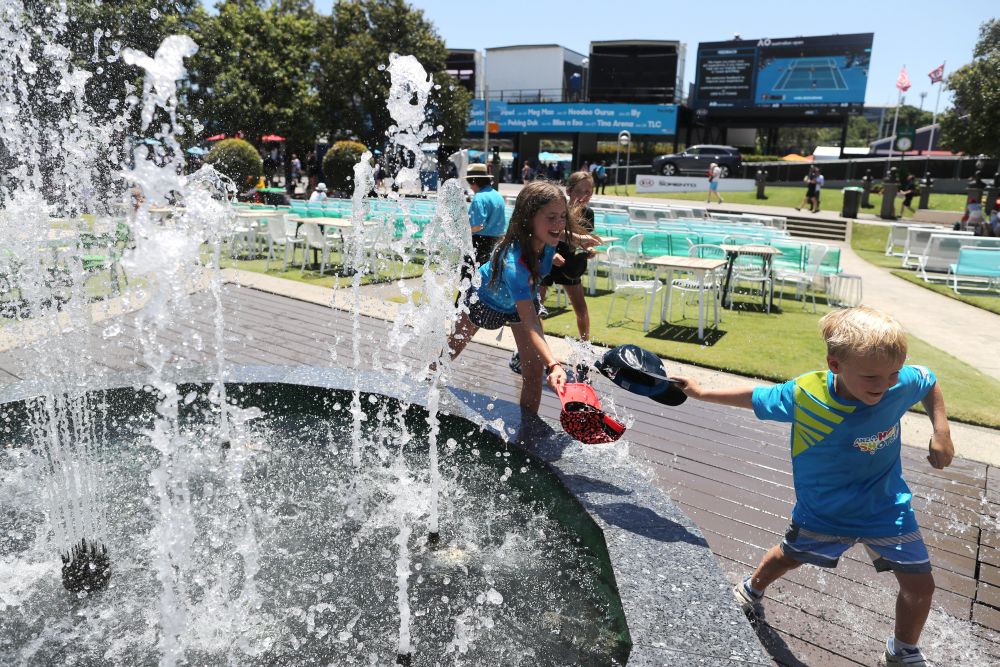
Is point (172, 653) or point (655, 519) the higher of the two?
point (655, 519)

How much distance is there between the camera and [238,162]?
2308 centimetres

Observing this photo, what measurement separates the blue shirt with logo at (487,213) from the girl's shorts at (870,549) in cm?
556

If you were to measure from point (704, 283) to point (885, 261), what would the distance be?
1091 centimetres

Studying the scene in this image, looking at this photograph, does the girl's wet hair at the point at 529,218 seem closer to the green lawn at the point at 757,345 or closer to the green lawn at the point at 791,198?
the green lawn at the point at 757,345

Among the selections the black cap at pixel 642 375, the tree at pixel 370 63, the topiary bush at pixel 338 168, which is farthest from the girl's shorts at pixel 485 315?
the tree at pixel 370 63

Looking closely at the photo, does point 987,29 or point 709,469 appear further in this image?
point 987,29

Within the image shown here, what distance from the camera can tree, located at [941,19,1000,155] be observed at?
25.5 m

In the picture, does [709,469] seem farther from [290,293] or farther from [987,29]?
[987,29]

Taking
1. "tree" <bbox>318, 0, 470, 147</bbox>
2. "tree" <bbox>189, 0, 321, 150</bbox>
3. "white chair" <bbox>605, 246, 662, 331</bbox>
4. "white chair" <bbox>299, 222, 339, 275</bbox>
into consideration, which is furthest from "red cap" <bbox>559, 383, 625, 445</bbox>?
"tree" <bbox>318, 0, 470, 147</bbox>

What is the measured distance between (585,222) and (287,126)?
28278mm

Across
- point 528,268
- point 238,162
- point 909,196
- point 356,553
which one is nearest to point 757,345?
point 528,268

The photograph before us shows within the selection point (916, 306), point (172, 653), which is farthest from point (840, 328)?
point (916, 306)

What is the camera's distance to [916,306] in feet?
33.5

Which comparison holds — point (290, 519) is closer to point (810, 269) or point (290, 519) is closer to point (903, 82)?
point (810, 269)
